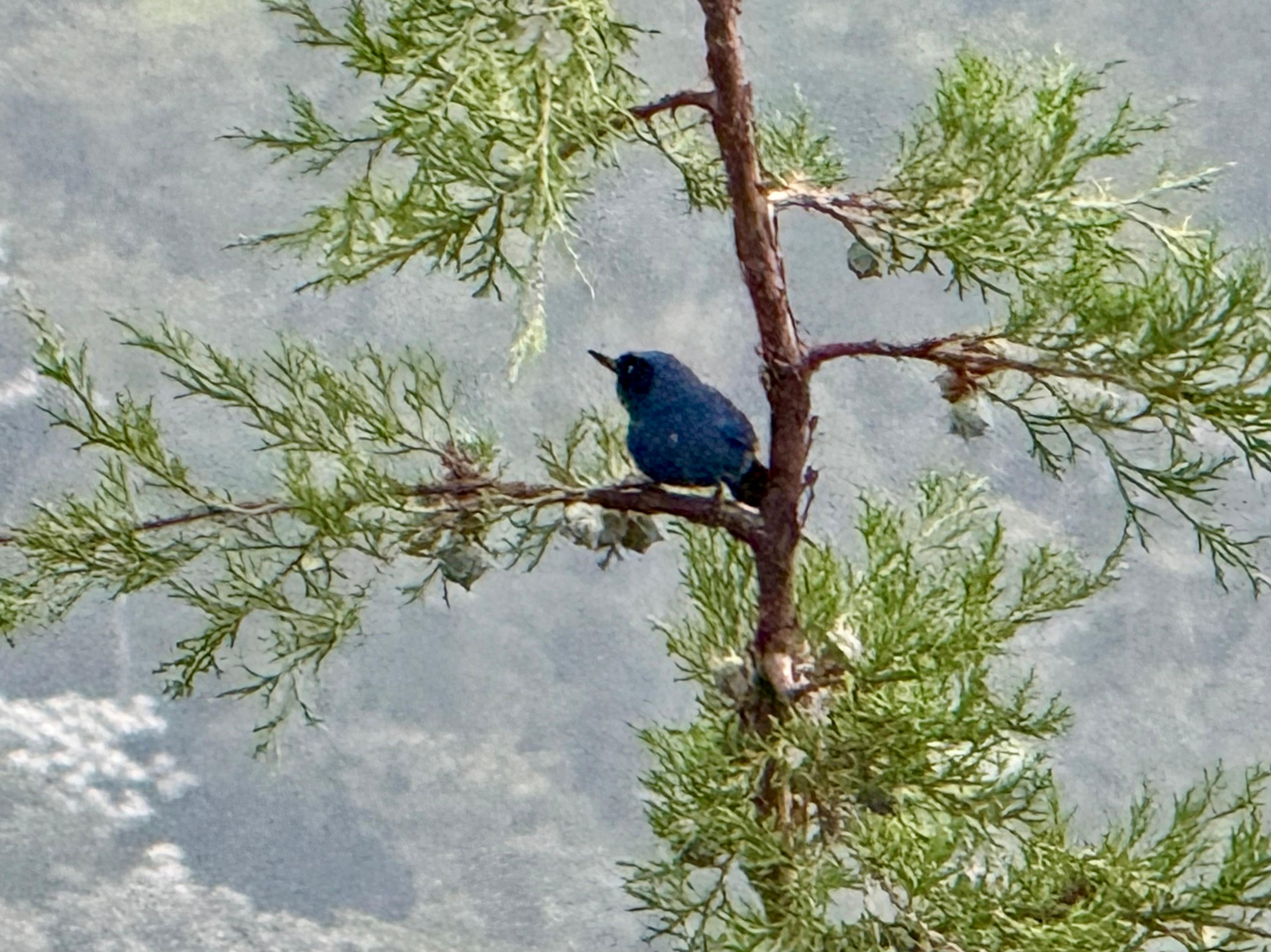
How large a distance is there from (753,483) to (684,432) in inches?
1.8

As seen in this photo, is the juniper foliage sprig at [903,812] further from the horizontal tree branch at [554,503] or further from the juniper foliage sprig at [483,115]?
the juniper foliage sprig at [483,115]

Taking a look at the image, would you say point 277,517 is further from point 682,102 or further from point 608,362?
point 682,102

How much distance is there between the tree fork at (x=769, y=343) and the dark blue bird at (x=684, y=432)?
2 cm

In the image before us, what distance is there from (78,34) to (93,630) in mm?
691

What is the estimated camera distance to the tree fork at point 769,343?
81cm

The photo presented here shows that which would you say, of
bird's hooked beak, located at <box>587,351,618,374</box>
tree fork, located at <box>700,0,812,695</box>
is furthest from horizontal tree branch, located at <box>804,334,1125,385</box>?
bird's hooked beak, located at <box>587,351,618,374</box>

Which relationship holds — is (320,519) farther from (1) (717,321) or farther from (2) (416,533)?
(1) (717,321)

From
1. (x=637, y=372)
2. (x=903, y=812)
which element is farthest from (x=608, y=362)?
(x=903, y=812)

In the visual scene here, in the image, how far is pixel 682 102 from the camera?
0.82 meters

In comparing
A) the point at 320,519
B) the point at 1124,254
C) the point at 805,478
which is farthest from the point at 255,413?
the point at 1124,254

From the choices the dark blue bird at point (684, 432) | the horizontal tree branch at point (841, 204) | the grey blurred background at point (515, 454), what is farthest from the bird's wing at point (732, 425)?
the grey blurred background at point (515, 454)

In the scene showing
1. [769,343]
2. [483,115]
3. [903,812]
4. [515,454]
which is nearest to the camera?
[483,115]

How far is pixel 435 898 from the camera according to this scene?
6.12 ft

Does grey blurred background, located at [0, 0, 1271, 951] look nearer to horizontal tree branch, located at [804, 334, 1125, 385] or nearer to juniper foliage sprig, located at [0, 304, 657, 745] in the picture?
juniper foliage sprig, located at [0, 304, 657, 745]
